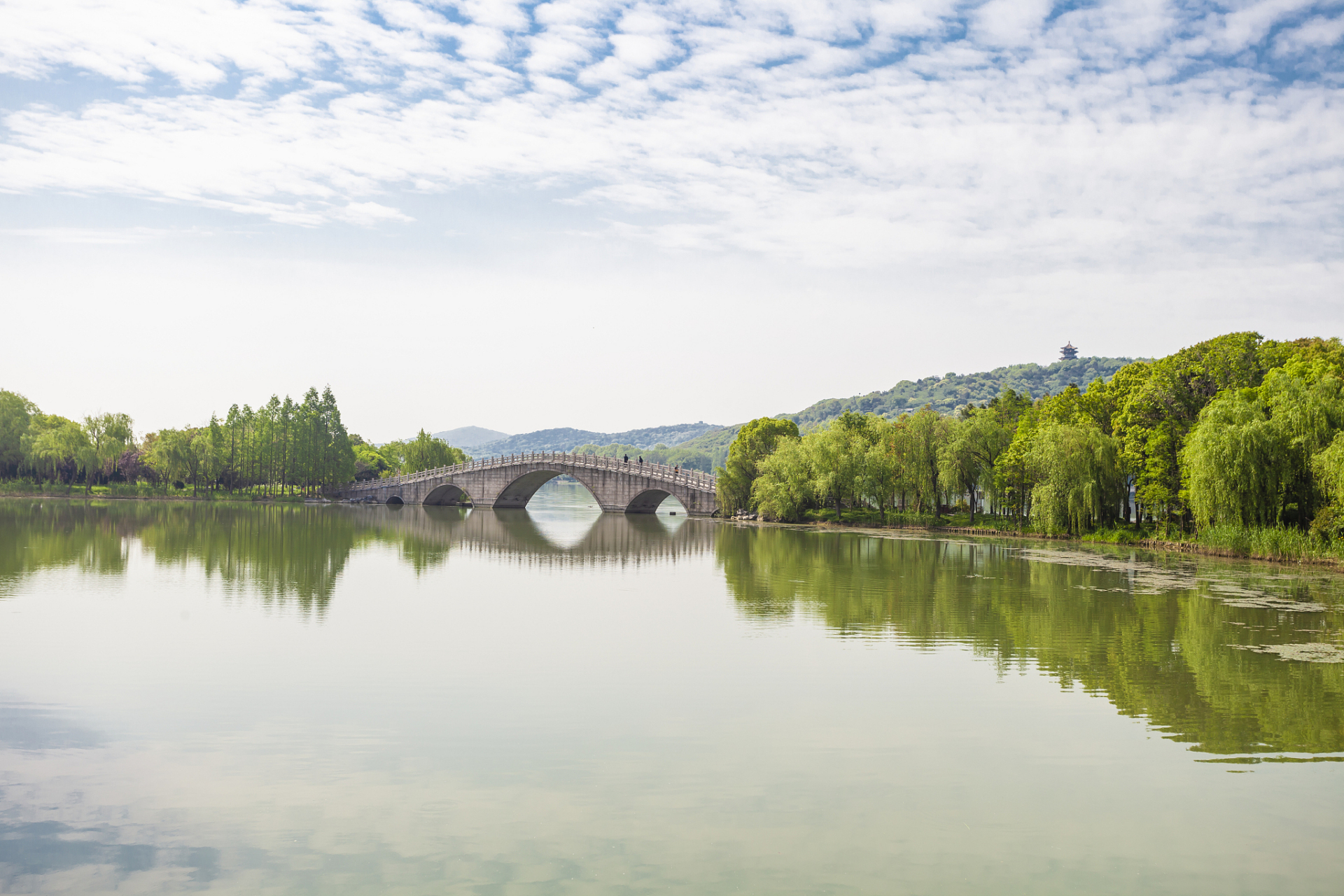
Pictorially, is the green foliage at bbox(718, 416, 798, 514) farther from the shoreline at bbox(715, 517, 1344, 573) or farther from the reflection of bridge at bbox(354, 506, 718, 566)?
the reflection of bridge at bbox(354, 506, 718, 566)

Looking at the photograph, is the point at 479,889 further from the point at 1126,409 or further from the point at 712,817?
the point at 1126,409

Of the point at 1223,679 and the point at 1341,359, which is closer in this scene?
the point at 1223,679

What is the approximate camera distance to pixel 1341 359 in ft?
109

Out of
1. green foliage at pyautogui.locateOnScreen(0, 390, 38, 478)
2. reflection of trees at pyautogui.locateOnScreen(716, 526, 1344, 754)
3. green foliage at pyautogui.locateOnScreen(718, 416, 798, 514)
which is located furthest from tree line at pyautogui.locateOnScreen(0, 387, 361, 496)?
reflection of trees at pyautogui.locateOnScreen(716, 526, 1344, 754)

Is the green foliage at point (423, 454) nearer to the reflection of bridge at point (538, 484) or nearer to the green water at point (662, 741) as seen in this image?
the reflection of bridge at point (538, 484)

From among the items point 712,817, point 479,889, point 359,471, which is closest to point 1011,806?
point 712,817

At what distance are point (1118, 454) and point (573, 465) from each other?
140ft

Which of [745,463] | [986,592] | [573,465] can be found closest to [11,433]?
[573,465]

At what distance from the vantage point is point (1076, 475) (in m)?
38.2

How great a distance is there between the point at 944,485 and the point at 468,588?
3122cm

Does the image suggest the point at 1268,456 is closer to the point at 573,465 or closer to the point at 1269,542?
the point at 1269,542

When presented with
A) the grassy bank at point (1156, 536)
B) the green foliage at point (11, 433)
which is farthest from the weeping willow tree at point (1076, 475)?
the green foliage at point (11, 433)

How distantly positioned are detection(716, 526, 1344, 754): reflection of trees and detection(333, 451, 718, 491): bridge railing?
3309 centimetres

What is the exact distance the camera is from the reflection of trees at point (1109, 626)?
36.8 feet
